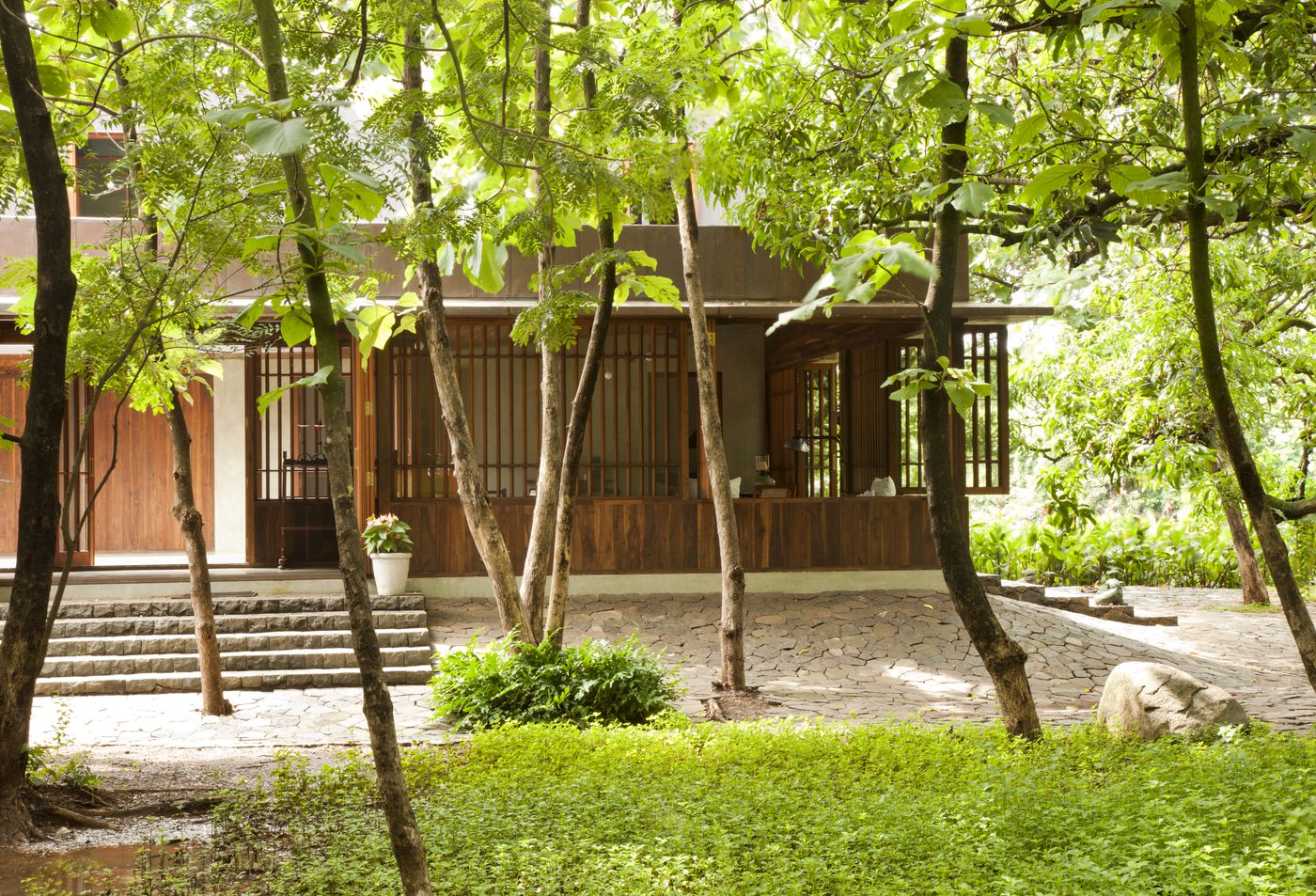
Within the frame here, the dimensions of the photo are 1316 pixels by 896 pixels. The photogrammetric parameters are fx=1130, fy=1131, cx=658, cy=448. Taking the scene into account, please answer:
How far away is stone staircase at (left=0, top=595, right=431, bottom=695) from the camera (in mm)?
9547

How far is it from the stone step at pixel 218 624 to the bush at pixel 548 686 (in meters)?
2.67

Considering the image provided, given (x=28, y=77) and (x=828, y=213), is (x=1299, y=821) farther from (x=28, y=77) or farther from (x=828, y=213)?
(x=28, y=77)

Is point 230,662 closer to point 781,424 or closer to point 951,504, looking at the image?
point 951,504

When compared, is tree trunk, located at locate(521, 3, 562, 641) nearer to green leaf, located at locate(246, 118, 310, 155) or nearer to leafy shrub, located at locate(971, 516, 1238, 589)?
green leaf, located at locate(246, 118, 310, 155)

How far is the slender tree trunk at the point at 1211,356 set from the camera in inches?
158

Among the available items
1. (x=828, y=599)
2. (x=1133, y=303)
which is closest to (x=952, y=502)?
(x=828, y=599)

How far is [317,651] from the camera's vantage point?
999cm

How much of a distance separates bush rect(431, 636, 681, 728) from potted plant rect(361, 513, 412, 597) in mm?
3079

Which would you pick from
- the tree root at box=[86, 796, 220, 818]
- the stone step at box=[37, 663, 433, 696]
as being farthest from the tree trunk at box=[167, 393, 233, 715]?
the tree root at box=[86, 796, 220, 818]

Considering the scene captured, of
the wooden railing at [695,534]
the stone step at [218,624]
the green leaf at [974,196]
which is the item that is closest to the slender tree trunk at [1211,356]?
the green leaf at [974,196]

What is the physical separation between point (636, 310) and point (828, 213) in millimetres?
4466

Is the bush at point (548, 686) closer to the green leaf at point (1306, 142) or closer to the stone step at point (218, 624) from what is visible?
the stone step at point (218, 624)

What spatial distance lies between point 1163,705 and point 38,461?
20.1 feet

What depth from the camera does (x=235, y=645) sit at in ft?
33.2
